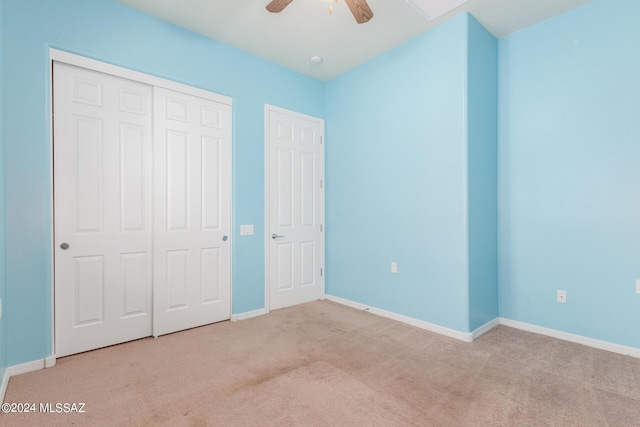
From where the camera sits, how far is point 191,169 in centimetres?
311

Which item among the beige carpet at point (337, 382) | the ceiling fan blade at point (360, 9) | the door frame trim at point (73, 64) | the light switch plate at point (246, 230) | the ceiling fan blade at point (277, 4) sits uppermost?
the ceiling fan blade at point (277, 4)

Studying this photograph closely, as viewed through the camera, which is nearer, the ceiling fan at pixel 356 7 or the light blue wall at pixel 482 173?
the ceiling fan at pixel 356 7

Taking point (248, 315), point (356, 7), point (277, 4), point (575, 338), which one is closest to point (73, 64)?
point (277, 4)

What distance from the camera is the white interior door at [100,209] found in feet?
8.04

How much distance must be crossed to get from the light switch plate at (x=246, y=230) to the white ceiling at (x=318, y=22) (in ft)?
6.47

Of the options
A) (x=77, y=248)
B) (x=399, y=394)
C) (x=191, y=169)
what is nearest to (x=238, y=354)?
(x=399, y=394)

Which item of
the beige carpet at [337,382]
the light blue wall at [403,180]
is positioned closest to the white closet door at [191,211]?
the beige carpet at [337,382]

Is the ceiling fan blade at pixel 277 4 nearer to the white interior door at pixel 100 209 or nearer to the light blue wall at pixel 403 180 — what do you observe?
the white interior door at pixel 100 209

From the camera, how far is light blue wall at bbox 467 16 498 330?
114 inches

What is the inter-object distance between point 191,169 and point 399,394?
267 cm

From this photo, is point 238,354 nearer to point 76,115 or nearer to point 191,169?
point 191,169

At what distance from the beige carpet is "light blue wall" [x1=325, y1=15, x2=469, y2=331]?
0.61m

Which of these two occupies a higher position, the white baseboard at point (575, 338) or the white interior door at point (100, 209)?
the white interior door at point (100, 209)

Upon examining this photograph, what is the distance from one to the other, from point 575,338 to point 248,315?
3182 mm
